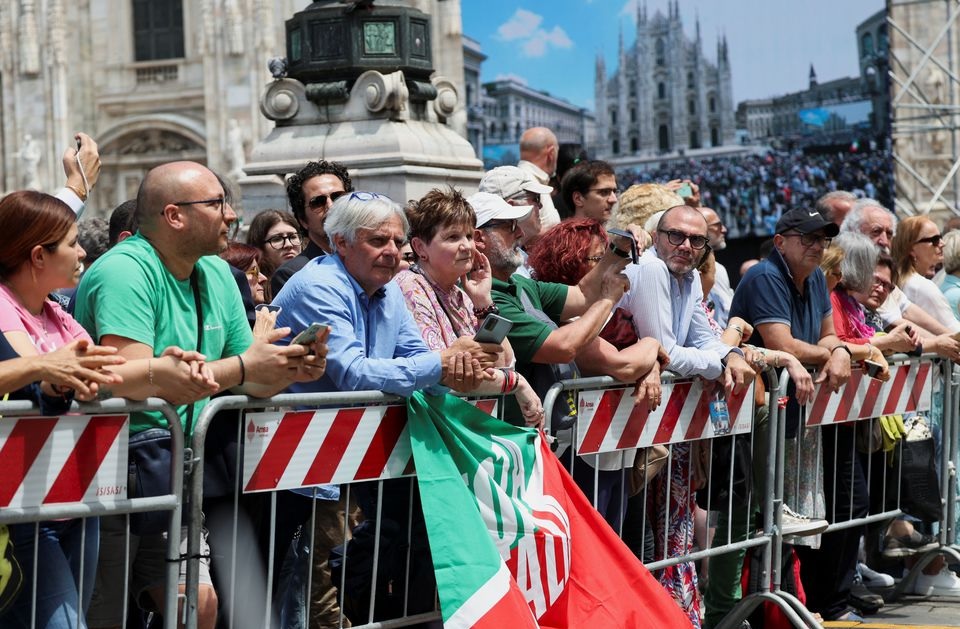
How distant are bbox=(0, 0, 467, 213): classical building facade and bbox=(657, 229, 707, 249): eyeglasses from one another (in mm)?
26605

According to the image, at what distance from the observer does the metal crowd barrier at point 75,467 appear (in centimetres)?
378

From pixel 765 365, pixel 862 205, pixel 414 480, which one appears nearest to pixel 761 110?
pixel 862 205

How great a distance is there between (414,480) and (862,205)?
15.0ft

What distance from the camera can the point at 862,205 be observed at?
27.9 ft

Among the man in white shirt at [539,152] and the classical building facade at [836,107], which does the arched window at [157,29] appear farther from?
the man in white shirt at [539,152]

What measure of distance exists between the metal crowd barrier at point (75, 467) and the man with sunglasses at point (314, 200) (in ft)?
6.92

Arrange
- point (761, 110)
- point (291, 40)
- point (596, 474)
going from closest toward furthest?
point (596, 474) → point (291, 40) → point (761, 110)

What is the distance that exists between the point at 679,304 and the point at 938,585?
2738 mm

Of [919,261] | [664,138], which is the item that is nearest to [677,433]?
[919,261]

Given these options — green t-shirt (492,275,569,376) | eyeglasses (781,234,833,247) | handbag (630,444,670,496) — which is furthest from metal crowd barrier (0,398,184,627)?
eyeglasses (781,234,833,247)

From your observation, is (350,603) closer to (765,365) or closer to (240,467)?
(240,467)

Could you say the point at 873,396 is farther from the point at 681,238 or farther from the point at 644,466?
the point at 644,466

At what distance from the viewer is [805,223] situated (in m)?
6.55

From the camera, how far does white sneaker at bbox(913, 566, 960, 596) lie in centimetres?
766
